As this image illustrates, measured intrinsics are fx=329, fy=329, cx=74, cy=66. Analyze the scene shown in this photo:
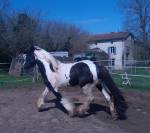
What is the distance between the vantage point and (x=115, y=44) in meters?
66.3

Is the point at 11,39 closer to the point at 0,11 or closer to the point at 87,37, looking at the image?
the point at 0,11

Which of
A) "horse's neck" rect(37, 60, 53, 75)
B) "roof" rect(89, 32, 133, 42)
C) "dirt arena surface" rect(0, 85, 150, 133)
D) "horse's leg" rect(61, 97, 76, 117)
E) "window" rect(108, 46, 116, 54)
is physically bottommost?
"dirt arena surface" rect(0, 85, 150, 133)

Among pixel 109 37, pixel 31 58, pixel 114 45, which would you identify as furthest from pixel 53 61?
pixel 109 37

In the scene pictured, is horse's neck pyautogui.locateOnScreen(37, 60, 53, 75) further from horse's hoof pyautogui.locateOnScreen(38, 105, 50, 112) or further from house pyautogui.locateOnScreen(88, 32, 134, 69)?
house pyautogui.locateOnScreen(88, 32, 134, 69)

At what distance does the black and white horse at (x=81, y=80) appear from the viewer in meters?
7.95

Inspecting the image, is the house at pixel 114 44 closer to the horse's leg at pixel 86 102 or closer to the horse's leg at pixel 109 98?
the horse's leg at pixel 109 98

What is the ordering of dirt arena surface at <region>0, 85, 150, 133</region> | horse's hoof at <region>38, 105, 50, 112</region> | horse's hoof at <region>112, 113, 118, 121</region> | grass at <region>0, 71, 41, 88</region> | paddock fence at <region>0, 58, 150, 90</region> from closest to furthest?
dirt arena surface at <region>0, 85, 150, 133</region> < horse's hoof at <region>112, 113, 118, 121</region> < horse's hoof at <region>38, 105, 50, 112</region> < paddock fence at <region>0, 58, 150, 90</region> < grass at <region>0, 71, 41, 88</region>

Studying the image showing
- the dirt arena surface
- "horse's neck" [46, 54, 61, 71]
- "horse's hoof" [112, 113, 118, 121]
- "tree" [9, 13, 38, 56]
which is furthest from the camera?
"tree" [9, 13, 38, 56]

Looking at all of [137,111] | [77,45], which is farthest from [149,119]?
[77,45]

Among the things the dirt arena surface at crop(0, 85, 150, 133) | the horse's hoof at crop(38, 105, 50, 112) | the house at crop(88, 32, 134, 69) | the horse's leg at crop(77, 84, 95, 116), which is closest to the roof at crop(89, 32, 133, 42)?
the house at crop(88, 32, 134, 69)

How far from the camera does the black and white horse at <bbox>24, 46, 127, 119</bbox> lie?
26.1ft

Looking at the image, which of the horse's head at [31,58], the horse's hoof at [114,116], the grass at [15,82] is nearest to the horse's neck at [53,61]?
the horse's head at [31,58]

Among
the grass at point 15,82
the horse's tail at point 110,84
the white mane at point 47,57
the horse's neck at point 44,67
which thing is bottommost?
the grass at point 15,82

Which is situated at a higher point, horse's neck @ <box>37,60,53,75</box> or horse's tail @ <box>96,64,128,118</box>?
horse's neck @ <box>37,60,53,75</box>
